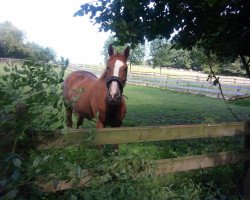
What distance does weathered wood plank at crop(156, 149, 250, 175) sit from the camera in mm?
3704

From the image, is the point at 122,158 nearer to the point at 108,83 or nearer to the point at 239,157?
the point at 239,157

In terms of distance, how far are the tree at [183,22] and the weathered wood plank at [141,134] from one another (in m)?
2.26

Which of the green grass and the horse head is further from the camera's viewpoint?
the green grass

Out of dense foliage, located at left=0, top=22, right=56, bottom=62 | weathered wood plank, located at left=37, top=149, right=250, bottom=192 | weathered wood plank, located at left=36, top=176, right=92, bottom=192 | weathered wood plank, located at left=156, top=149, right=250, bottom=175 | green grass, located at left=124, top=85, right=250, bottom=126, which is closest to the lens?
weathered wood plank, located at left=36, top=176, right=92, bottom=192

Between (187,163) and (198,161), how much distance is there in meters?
0.21

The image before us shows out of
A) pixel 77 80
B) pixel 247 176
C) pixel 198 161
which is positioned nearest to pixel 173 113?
pixel 77 80

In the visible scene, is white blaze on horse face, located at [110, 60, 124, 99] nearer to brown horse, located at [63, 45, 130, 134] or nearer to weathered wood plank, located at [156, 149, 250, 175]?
brown horse, located at [63, 45, 130, 134]

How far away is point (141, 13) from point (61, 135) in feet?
14.1

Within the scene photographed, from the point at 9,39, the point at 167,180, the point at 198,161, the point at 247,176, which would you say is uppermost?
the point at 9,39

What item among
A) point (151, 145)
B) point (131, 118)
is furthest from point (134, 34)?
point (131, 118)

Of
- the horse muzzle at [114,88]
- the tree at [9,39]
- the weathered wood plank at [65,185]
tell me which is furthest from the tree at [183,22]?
the tree at [9,39]

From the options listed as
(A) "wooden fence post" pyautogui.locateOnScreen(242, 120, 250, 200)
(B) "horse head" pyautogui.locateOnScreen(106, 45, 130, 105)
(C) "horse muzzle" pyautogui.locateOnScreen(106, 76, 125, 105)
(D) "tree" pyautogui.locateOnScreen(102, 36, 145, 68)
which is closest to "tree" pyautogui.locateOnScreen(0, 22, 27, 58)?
(D) "tree" pyautogui.locateOnScreen(102, 36, 145, 68)

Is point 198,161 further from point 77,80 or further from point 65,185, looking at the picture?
point 77,80

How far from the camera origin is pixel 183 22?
665 cm
